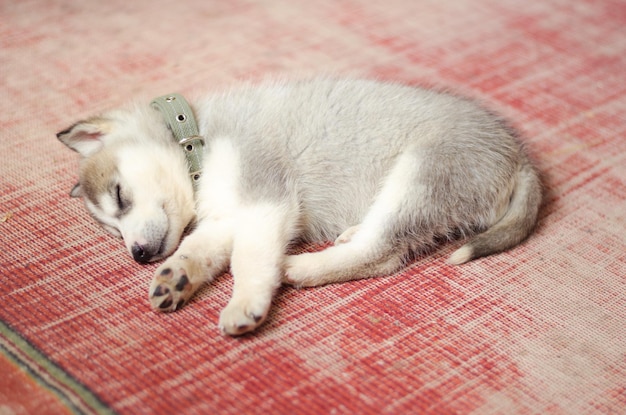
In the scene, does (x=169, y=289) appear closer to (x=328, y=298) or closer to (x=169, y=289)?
(x=169, y=289)

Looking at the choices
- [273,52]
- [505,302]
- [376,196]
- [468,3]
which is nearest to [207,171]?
[376,196]

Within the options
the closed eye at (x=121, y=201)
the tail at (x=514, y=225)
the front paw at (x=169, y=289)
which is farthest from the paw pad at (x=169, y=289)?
the tail at (x=514, y=225)

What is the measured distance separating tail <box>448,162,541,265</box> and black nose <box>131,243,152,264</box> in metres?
1.01

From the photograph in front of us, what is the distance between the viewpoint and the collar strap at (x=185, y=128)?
258 cm

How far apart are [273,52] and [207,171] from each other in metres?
1.72

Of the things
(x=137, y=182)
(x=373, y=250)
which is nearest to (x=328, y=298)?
(x=373, y=250)

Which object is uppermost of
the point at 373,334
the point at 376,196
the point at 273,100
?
the point at 273,100

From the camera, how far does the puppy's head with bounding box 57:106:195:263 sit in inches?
96.5

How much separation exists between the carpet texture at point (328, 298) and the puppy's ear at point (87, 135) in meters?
0.25

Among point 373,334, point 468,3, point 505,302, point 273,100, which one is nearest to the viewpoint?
point 373,334

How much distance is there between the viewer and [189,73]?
3832 mm

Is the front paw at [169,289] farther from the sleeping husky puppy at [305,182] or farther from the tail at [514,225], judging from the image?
the tail at [514,225]

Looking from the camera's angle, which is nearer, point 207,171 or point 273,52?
point 207,171

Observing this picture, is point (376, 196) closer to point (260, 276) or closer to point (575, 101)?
point (260, 276)
